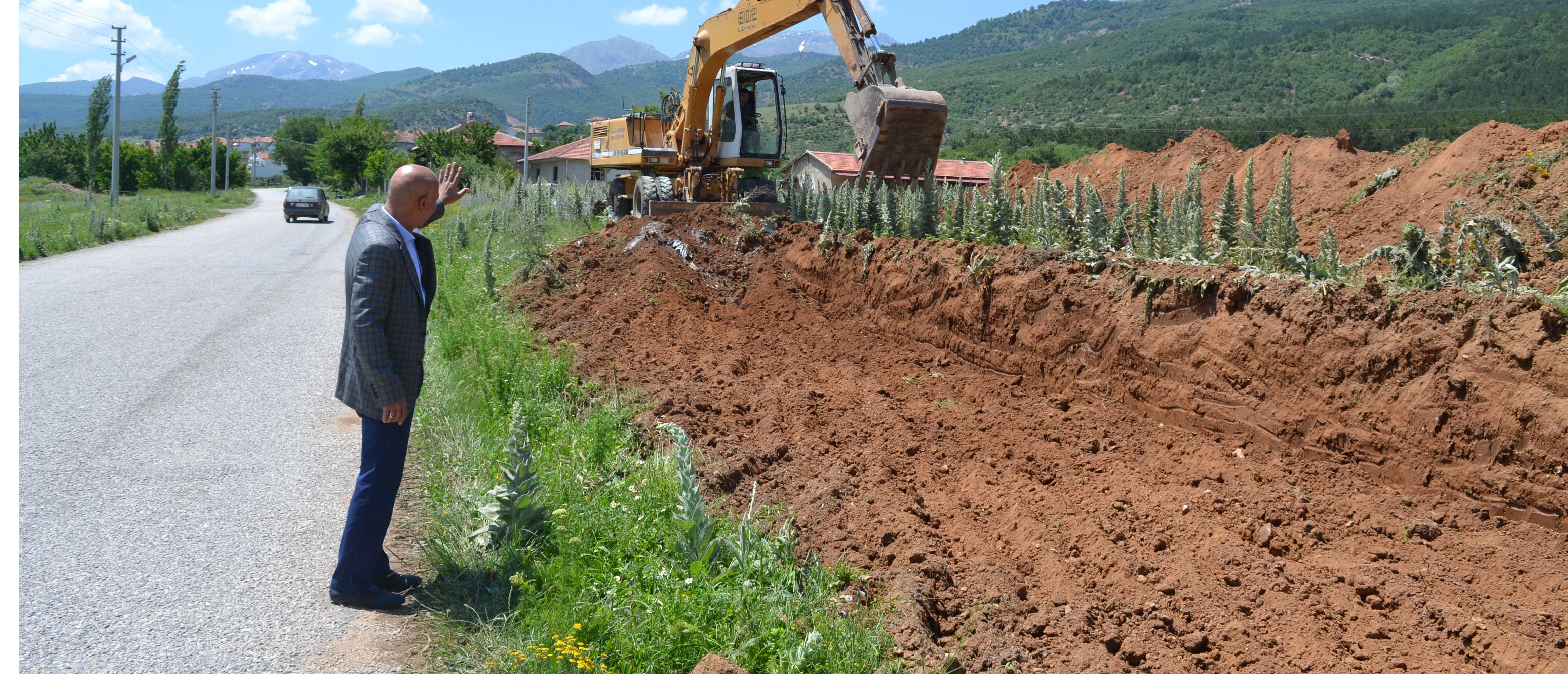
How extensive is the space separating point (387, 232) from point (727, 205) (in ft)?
33.3

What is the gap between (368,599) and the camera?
3.92m

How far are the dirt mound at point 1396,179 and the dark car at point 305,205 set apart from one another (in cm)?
3071

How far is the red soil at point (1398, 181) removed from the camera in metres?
8.38

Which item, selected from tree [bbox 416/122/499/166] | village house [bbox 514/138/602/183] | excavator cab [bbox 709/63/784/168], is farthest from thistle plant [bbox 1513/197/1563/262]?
village house [bbox 514/138/602/183]

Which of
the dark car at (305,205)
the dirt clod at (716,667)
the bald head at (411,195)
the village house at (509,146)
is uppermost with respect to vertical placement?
the village house at (509,146)

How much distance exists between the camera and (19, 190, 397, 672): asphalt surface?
3592mm

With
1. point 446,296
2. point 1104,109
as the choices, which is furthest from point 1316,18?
point 446,296

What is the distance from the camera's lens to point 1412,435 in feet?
15.0

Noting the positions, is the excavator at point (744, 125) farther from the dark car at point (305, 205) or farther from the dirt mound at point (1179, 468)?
the dark car at point (305, 205)

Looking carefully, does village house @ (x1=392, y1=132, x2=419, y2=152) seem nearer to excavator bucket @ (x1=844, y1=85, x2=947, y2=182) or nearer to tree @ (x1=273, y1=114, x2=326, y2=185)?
tree @ (x1=273, y1=114, x2=326, y2=185)

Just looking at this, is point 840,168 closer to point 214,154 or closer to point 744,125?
point 744,125

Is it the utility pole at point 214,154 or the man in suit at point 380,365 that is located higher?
the utility pole at point 214,154

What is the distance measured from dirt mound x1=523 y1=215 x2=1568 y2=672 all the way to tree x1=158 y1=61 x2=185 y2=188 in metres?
61.6

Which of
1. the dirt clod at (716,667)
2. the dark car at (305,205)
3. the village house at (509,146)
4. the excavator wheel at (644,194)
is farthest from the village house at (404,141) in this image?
the dirt clod at (716,667)
